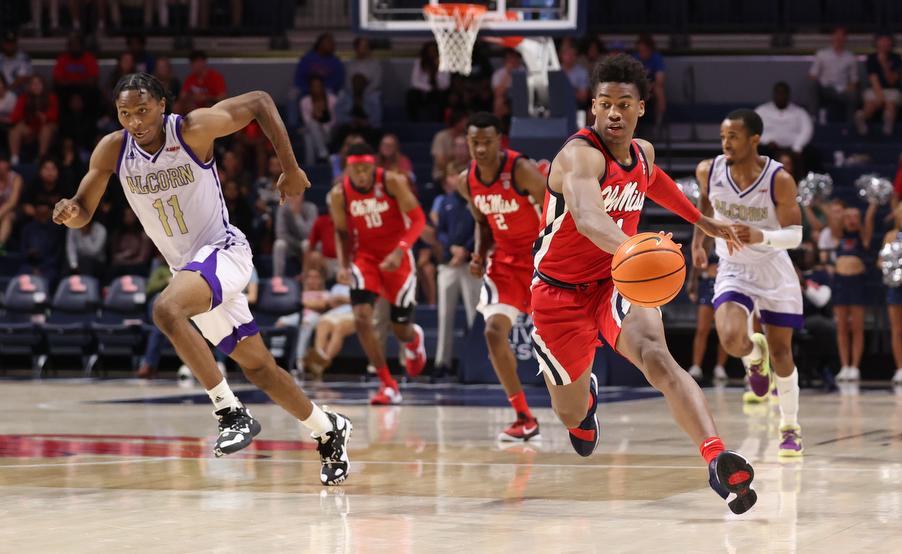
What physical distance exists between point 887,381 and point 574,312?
30.2 ft

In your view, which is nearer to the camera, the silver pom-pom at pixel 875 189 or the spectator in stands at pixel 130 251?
the silver pom-pom at pixel 875 189

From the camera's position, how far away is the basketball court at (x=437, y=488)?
514cm

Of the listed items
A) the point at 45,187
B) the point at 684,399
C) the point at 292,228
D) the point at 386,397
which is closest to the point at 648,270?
the point at 684,399

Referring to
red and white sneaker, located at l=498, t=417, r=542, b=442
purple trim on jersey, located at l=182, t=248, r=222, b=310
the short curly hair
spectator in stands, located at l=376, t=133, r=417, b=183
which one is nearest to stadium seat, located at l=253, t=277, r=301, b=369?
spectator in stands, located at l=376, t=133, r=417, b=183

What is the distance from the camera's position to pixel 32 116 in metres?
19.0

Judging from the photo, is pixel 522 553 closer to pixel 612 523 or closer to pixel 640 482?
pixel 612 523

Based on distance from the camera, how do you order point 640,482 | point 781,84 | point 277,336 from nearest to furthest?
point 640,482 → point 277,336 → point 781,84

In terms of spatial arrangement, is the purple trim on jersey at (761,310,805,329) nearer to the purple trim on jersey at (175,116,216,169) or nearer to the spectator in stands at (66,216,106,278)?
the purple trim on jersey at (175,116,216,169)

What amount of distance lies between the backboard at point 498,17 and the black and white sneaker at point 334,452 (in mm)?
6667

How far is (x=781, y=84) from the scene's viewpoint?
56.0 feet

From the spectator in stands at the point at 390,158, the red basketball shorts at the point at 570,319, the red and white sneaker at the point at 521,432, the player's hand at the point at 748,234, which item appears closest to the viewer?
the red basketball shorts at the point at 570,319

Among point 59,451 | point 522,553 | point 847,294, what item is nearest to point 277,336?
point 847,294

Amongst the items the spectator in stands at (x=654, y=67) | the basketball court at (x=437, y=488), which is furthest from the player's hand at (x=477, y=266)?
the spectator in stands at (x=654, y=67)

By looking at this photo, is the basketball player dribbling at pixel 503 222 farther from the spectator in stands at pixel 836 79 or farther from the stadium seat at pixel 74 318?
the spectator in stands at pixel 836 79
